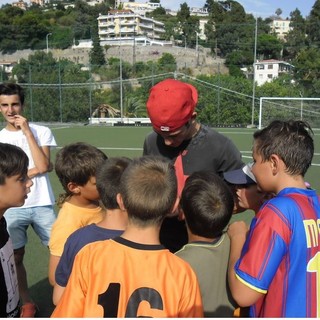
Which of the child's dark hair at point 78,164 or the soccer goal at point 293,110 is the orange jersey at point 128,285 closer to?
the child's dark hair at point 78,164

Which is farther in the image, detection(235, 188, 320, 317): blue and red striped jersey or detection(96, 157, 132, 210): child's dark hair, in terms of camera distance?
detection(96, 157, 132, 210): child's dark hair

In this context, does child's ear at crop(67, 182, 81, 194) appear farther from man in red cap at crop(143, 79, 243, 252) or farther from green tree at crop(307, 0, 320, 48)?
green tree at crop(307, 0, 320, 48)

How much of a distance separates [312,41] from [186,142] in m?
98.9

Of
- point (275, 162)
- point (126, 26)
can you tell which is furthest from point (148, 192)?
point (126, 26)

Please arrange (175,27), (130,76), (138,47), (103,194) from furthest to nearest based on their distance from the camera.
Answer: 1. (175,27)
2. (138,47)
3. (130,76)
4. (103,194)

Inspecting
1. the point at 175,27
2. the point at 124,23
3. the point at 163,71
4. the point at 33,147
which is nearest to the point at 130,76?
the point at 163,71

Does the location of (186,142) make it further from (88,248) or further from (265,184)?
(88,248)

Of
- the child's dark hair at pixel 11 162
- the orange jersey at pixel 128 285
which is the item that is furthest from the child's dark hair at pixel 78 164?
the orange jersey at pixel 128 285

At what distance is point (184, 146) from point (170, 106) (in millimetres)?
386

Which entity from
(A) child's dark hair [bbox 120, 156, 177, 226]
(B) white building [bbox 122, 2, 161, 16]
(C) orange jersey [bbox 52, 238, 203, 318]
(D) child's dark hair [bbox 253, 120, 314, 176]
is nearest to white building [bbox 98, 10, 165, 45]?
(B) white building [bbox 122, 2, 161, 16]

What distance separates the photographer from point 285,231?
1.92m

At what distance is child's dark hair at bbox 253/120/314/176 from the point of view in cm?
207

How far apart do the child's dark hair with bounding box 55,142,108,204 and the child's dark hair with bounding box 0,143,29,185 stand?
26 centimetres

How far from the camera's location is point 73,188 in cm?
296
